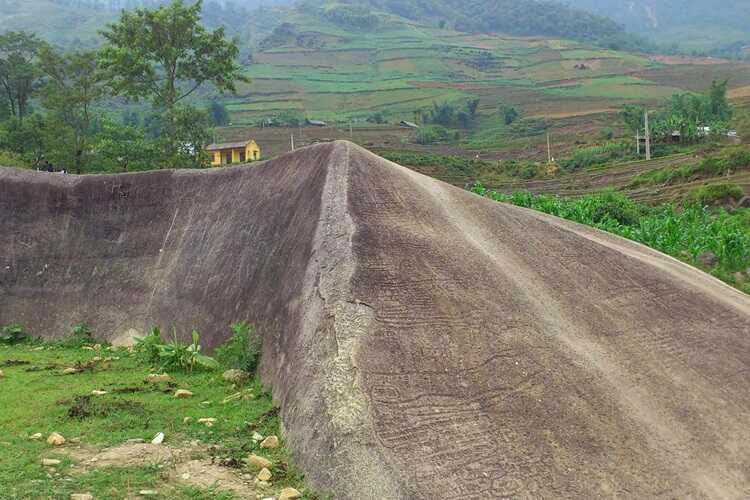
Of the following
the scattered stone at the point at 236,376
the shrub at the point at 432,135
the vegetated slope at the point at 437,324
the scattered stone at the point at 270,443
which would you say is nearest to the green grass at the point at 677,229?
the vegetated slope at the point at 437,324

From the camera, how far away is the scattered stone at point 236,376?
8.11 meters

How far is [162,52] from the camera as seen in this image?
27.0m

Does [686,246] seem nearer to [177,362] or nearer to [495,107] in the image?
[177,362]

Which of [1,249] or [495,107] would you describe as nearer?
[1,249]

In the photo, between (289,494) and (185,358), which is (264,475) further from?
(185,358)

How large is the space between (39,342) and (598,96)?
3477 inches

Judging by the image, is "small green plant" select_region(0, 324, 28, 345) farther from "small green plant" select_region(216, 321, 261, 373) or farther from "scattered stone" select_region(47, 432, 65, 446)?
"scattered stone" select_region(47, 432, 65, 446)

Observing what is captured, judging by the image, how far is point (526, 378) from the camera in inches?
261

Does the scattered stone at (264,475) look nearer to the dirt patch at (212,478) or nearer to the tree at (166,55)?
the dirt patch at (212,478)

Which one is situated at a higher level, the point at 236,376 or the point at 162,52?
the point at 162,52

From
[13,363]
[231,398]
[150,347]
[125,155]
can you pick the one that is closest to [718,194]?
[125,155]

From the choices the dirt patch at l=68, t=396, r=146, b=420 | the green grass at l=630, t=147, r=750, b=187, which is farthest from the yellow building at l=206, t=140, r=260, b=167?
the dirt patch at l=68, t=396, r=146, b=420

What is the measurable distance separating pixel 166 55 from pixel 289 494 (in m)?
24.1

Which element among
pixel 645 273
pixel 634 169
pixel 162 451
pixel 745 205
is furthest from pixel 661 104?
pixel 162 451
